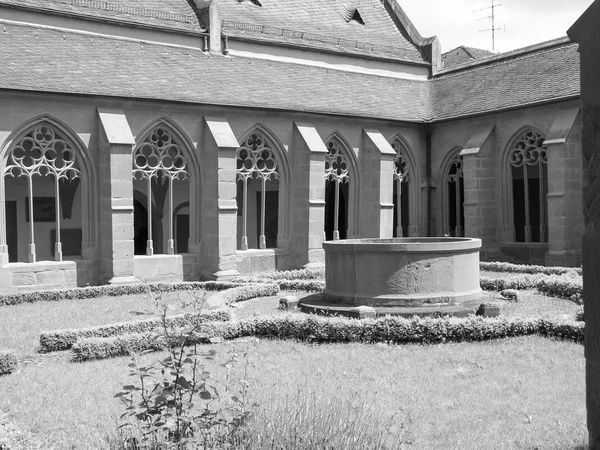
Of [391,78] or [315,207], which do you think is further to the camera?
[391,78]

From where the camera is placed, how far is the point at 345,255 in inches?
464

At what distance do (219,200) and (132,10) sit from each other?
656cm

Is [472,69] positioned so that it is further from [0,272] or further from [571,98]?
[0,272]

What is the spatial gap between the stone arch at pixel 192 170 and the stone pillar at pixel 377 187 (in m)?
5.05

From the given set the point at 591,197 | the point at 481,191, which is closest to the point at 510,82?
the point at 481,191

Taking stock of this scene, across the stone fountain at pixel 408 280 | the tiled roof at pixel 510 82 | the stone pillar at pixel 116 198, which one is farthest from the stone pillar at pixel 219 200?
the tiled roof at pixel 510 82

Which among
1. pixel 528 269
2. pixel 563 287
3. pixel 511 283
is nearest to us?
pixel 563 287

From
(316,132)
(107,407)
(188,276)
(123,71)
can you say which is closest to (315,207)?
(316,132)

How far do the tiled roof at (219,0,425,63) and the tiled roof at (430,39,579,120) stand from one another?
242 cm

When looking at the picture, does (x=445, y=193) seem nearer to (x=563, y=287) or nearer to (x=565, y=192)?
(x=565, y=192)

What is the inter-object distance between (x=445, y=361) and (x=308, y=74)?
15173 millimetres

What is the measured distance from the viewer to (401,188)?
2341 centimetres

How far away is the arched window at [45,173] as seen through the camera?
1609 centimetres

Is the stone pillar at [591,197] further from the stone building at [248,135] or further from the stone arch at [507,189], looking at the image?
the stone arch at [507,189]
